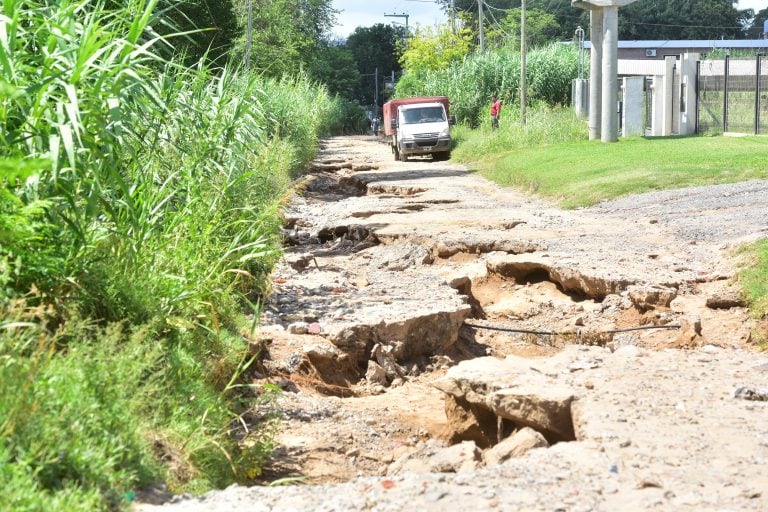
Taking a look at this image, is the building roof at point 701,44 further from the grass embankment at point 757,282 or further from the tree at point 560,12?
the grass embankment at point 757,282

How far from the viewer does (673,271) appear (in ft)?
34.3

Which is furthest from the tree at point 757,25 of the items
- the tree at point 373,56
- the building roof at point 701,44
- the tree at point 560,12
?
the tree at point 373,56

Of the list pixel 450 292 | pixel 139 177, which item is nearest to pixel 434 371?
pixel 450 292

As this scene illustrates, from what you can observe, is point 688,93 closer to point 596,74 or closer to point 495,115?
point 596,74

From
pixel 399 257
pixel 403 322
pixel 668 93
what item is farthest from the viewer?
pixel 668 93

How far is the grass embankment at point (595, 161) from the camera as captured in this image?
17.5 metres

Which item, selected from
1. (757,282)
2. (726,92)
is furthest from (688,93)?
(757,282)

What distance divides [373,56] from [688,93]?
247 feet

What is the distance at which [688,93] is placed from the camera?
28047mm

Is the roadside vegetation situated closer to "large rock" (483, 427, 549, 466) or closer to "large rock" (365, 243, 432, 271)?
"large rock" (365, 243, 432, 271)

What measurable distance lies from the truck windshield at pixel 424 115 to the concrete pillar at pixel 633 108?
20.3ft

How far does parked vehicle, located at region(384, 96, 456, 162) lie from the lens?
3170cm

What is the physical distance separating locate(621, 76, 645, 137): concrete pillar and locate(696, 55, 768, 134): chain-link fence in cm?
158

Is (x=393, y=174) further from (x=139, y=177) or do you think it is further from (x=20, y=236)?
(x=20, y=236)
